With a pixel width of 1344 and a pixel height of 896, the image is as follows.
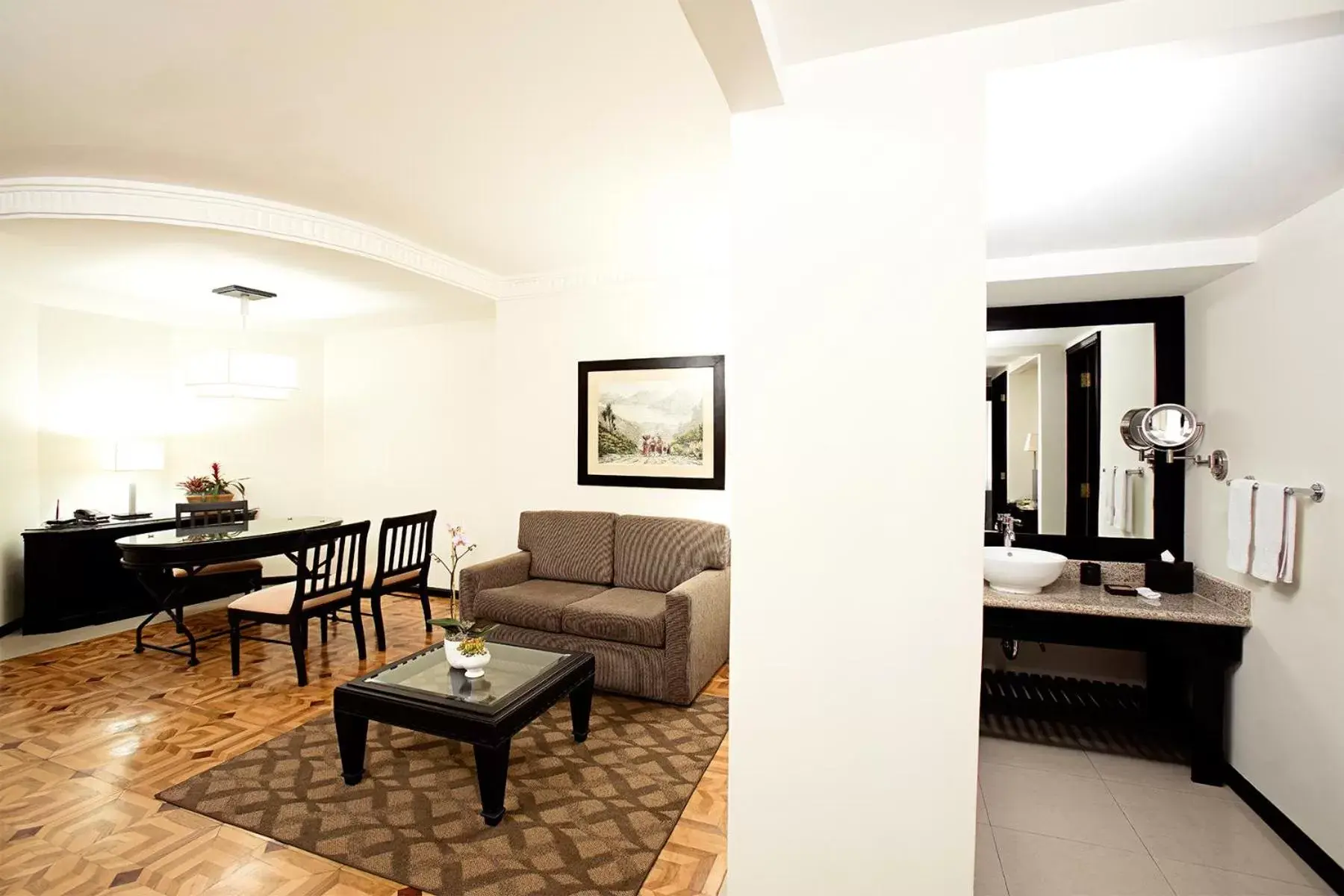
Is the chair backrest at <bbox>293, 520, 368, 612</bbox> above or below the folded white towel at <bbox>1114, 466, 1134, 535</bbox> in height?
below

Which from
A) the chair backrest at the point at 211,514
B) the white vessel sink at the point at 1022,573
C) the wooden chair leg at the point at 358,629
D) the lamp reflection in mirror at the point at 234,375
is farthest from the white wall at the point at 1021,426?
the chair backrest at the point at 211,514

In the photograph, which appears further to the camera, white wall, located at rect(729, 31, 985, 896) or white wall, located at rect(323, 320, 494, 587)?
white wall, located at rect(323, 320, 494, 587)

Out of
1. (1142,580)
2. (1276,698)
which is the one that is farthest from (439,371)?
(1276,698)

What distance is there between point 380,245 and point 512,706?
278 cm

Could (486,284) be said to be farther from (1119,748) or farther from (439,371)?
(1119,748)

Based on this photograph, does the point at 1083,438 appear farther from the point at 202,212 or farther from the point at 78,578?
the point at 78,578

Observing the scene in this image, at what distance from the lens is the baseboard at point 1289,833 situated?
202 centimetres

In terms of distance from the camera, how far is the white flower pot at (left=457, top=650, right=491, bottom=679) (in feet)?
8.70

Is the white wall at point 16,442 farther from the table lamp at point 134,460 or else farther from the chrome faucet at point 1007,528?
the chrome faucet at point 1007,528

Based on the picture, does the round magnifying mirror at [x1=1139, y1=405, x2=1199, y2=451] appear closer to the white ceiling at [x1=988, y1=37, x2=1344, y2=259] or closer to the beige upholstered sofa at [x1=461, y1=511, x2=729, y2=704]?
the white ceiling at [x1=988, y1=37, x2=1344, y2=259]

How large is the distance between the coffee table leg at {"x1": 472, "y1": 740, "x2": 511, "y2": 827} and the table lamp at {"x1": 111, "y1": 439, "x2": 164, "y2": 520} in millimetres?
4549

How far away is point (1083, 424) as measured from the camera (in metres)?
3.25

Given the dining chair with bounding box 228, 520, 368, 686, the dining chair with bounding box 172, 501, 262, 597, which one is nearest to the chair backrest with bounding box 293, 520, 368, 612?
the dining chair with bounding box 228, 520, 368, 686

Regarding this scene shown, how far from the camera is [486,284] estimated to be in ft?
15.4
